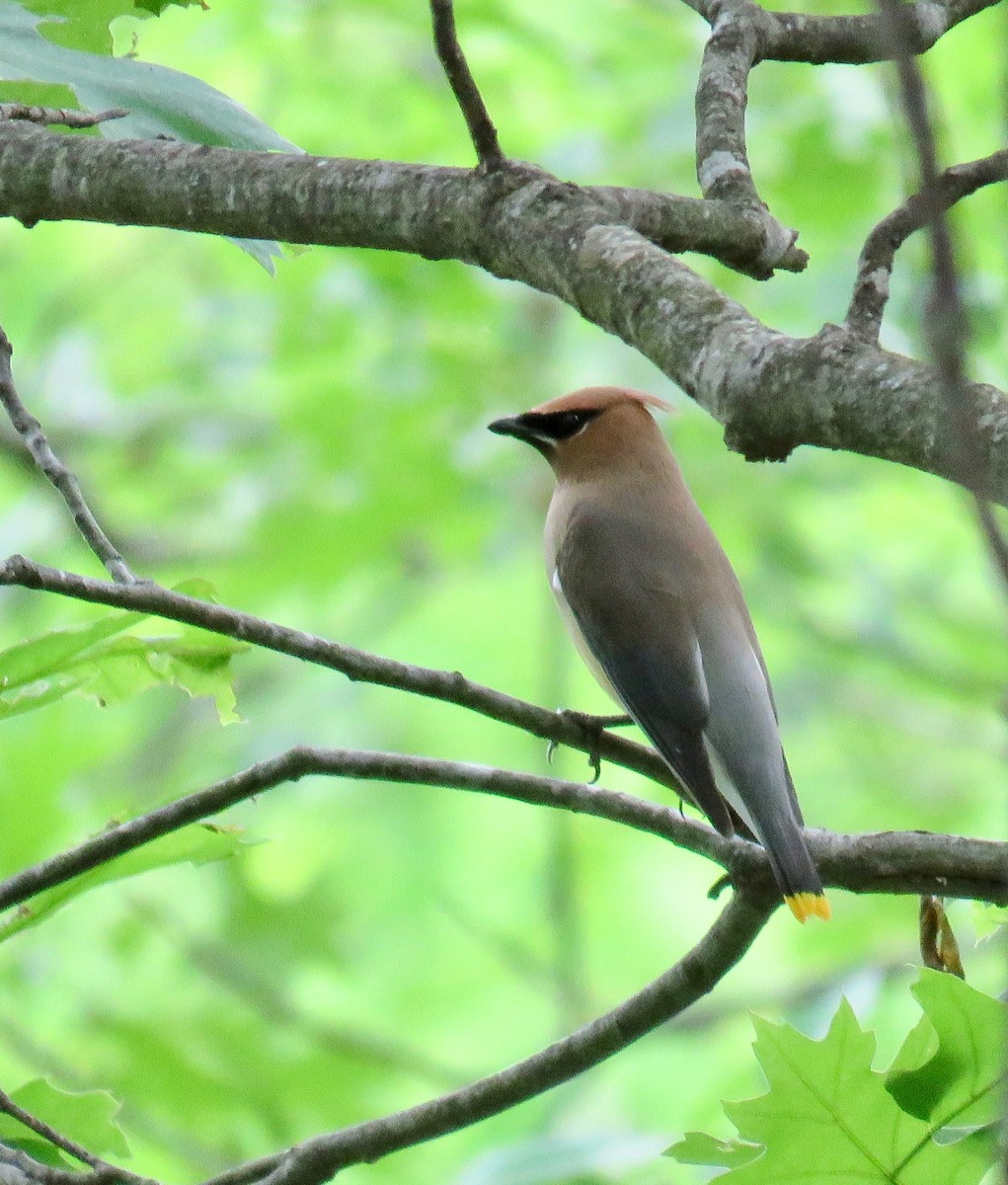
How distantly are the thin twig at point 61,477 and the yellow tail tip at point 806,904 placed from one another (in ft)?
3.63

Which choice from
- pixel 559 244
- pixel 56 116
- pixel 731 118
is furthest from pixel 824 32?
pixel 56 116

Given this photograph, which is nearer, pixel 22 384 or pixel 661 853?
pixel 22 384

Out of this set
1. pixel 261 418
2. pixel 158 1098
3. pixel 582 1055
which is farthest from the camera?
pixel 261 418

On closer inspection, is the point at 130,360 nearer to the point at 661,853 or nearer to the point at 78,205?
the point at 661,853

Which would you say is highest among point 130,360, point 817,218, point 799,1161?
point 130,360

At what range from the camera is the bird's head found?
168 inches

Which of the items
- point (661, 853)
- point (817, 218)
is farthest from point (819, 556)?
point (661, 853)

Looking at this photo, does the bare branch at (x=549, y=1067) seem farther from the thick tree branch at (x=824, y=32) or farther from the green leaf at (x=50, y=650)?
the thick tree branch at (x=824, y=32)

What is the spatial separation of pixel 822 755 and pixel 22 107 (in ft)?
20.3

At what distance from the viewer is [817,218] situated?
245 inches

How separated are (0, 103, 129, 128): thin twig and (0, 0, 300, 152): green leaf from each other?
0.13m

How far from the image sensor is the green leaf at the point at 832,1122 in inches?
72.9

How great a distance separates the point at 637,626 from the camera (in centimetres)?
377

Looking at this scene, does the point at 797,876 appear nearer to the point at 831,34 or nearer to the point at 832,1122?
the point at 832,1122
